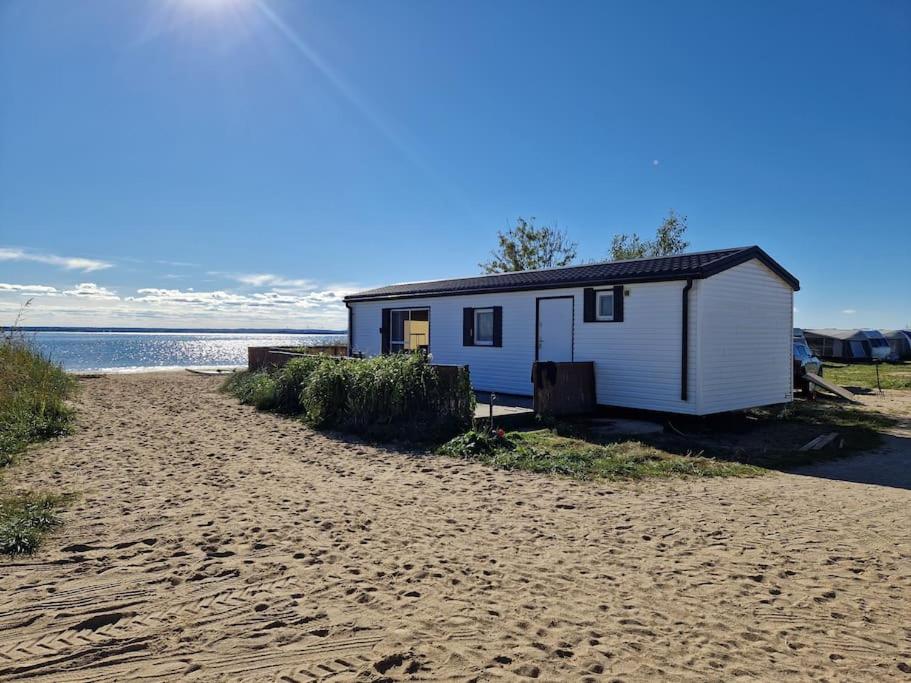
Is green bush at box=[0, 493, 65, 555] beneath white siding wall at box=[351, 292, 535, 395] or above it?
beneath

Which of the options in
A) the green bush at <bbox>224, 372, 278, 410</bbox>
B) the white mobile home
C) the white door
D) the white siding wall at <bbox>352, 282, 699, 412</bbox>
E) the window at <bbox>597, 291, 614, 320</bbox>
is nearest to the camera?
the white mobile home

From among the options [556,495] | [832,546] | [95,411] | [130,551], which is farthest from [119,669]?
[95,411]

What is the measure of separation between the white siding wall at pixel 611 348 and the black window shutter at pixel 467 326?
0.15 m

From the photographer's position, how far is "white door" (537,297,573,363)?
12.8m

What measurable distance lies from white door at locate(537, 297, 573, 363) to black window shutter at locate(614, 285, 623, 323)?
114 centimetres

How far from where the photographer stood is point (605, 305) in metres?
12.1

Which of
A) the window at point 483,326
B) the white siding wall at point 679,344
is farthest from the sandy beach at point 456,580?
the window at point 483,326

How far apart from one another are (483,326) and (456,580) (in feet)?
36.1

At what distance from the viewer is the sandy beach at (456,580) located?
3041mm

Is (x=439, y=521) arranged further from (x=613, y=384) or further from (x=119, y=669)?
(x=613, y=384)

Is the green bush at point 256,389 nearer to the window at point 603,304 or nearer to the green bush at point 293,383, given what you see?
the green bush at point 293,383

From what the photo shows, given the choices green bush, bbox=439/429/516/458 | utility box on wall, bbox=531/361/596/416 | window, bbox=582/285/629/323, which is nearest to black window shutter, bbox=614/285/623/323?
window, bbox=582/285/629/323

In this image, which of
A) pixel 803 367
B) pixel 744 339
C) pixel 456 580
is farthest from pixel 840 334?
pixel 456 580

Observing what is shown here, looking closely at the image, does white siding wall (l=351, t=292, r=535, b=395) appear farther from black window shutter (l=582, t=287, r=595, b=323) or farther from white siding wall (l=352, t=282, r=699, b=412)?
black window shutter (l=582, t=287, r=595, b=323)
